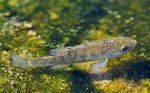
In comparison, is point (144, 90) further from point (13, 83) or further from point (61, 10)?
point (61, 10)

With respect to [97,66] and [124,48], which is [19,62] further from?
[124,48]

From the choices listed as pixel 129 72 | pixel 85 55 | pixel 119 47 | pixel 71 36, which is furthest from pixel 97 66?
pixel 71 36

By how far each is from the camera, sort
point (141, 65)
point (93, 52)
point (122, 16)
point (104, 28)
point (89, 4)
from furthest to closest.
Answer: point (89, 4)
point (122, 16)
point (104, 28)
point (141, 65)
point (93, 52)

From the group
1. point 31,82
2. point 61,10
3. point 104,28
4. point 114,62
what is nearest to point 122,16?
point 104,28

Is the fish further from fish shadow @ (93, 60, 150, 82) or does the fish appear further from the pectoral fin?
fish shadow @ (93, 60, 150, 82)

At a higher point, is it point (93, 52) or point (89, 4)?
point (93, 52)

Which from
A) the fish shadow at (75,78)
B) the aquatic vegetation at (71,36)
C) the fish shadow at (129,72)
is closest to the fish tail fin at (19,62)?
the aquatic vegetation at (71,36)
